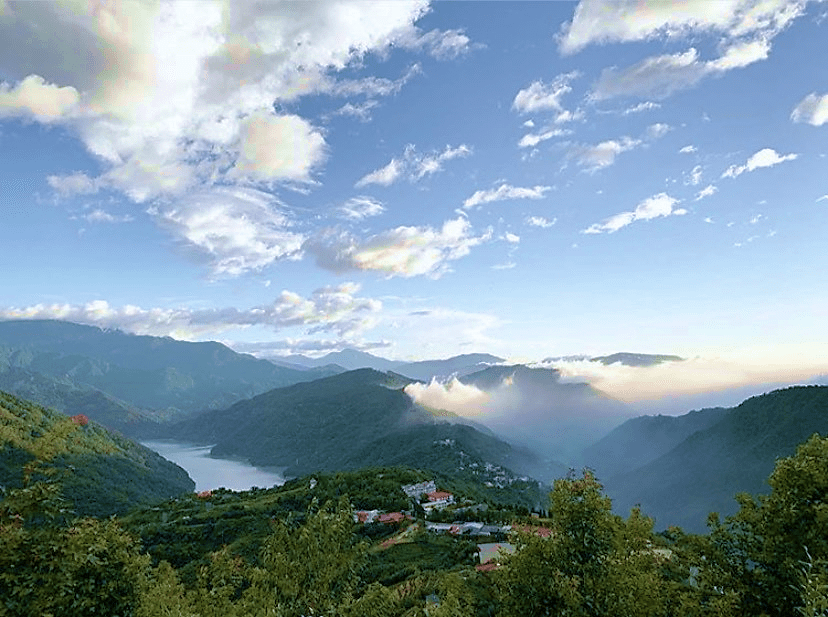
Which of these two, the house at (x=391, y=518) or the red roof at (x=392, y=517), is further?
the red roof at (x=392, y=517)

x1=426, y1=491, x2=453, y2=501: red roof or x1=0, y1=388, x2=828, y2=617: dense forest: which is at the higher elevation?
x1=0, y1=388, x2=828, y2=617: dense forest

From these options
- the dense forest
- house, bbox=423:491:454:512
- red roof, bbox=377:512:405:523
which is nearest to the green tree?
the dense forest

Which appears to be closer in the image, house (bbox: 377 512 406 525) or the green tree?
the green tree

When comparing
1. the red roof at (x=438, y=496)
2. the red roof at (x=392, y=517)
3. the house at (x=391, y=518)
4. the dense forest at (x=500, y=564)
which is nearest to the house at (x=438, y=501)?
the red roof at (x=438, y=496)

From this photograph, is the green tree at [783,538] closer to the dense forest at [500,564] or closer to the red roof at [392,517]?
the dense forest at [500,564]

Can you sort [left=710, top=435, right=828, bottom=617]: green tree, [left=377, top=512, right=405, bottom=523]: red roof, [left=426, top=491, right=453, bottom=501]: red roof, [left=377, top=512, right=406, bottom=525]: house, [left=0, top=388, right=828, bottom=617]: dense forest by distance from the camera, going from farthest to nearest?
[left=426, top=491, right=453, bottom=501]: red roof < [left=377, top=512, right=405, bottom=523]: red roof < [left=377, top=512, right=406, bottom=525]: house < [left=710, top=435, right=828, bottom=617]: green tree < [left=0, top=388, right=828, bottom=617]: dense forest

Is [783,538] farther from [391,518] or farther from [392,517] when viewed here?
[392,517]

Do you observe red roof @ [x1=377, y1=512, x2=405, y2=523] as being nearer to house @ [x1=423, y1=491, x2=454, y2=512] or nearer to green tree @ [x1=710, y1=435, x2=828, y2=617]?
house @ [x1=423, y1=491, x2=454, y2=512]

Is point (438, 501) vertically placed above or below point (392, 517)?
below

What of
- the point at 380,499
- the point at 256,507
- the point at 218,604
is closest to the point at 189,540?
the point at 256,507

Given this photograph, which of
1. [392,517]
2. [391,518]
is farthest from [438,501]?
[391,518]

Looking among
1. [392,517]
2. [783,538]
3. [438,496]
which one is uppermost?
[783,538]

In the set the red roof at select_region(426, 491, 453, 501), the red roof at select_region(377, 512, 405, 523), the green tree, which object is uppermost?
the green tree
